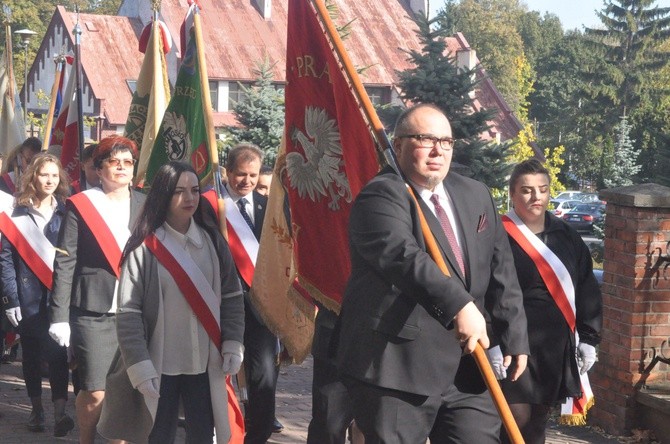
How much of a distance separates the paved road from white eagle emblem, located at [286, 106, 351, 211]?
2384 mm

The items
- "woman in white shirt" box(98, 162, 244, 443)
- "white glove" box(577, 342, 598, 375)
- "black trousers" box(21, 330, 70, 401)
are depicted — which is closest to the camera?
"woman in white shirt" box(98, 162, 244, 443)

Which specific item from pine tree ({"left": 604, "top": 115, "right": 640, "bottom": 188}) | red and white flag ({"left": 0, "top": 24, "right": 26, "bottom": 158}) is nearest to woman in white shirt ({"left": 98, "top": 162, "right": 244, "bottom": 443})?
red and white flag ({"left": 0, "top": 24, "right": 26, "bottom": 158})

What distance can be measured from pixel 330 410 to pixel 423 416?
1.66 meters

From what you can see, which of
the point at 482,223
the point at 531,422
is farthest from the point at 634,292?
the point at 482,223

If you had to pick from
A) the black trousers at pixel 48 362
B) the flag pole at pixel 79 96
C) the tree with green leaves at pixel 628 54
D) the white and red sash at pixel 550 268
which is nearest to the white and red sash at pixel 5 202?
the flag pole at pixel 79 96

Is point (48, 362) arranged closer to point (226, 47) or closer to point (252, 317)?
point (252, 317)

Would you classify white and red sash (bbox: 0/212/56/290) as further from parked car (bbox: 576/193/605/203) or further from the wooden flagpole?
parked car (bbox: 576/193/605/203)

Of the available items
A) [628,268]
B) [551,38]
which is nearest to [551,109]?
[551,38]

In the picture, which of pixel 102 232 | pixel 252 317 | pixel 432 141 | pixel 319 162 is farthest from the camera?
pixel 252 317

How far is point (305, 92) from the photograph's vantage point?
6.27 m

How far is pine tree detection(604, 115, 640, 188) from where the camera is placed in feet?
130

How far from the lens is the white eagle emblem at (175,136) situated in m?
7.91

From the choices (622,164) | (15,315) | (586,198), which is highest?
(622,164)

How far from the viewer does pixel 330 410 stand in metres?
6.08
